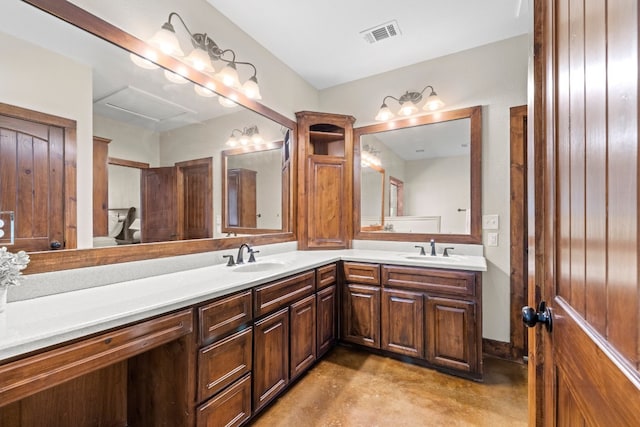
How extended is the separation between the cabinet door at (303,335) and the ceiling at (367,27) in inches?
83.8

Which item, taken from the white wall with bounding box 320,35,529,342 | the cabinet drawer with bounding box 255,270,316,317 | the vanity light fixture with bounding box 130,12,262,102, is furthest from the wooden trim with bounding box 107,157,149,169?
the white wall with bounding box 320,35,529,342

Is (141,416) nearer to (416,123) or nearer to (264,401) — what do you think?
(264,401)

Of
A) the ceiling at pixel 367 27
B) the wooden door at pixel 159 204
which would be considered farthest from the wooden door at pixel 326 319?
the ceiling at pixel 367 27

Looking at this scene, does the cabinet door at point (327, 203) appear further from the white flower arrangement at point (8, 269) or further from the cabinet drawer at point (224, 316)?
the white flower arrangement at point (8, 269)

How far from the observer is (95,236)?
1.49m

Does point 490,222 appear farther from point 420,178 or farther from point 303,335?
point 303,335

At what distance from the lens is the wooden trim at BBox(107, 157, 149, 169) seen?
1581 mm

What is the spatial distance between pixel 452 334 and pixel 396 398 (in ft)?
2.02

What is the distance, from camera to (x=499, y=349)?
8.13 ft

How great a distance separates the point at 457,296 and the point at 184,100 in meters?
2.35

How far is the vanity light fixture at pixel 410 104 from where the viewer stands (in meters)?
2.72

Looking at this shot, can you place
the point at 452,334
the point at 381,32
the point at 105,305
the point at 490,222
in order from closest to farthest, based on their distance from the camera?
the point at 105,305
the point at 452,334
the point at 381,32
the point at 490,222

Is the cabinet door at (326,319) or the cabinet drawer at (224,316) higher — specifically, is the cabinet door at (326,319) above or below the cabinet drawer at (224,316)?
below

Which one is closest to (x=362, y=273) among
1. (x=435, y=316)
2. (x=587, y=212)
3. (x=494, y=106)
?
(x=435, y=316)
